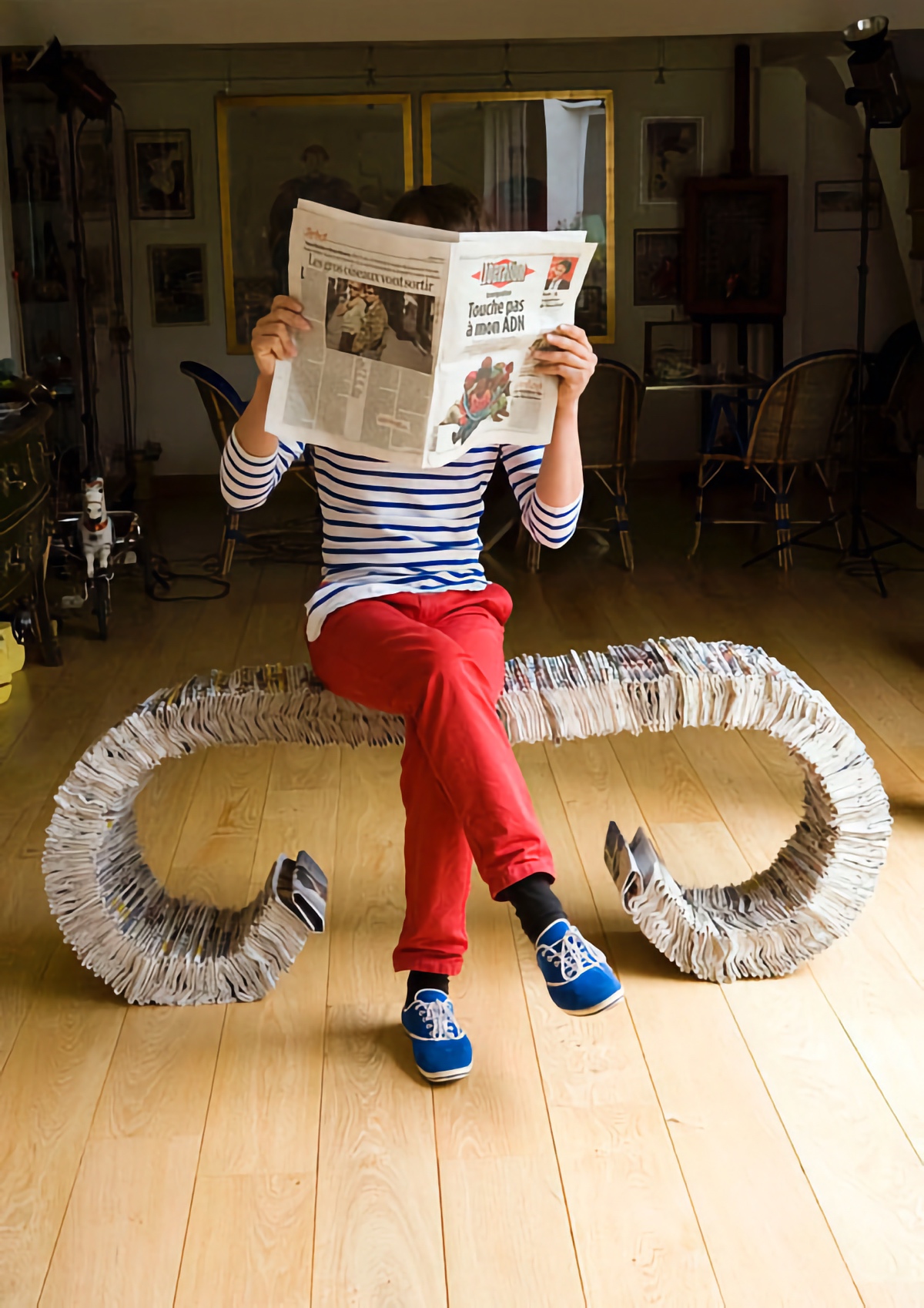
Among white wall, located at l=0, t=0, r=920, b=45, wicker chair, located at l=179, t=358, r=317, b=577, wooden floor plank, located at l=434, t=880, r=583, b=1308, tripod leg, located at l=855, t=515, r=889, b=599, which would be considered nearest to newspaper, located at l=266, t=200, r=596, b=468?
wooden floor plank, located at l=434, t=880, r=583, b=1308

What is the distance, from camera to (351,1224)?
143cm

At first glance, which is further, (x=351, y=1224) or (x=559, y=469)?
(x=559, y=469)

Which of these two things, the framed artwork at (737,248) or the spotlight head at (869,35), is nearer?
the spotlight head at (869,35)

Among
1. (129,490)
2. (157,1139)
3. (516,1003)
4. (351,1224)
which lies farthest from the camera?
(129,490)

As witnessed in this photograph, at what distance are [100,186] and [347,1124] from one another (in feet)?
20.3

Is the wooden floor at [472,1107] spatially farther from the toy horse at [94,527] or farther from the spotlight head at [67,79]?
the spotlight head at [67,79]

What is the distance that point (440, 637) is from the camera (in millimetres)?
1727

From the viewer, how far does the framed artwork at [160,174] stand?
6859mm

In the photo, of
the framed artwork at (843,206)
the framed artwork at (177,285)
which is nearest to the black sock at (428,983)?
the framed artwork at (177,285)

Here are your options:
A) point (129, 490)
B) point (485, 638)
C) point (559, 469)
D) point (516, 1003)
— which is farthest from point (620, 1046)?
point (129, 490)

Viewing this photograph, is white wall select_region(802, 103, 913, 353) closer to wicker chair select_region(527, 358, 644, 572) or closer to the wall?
the wall

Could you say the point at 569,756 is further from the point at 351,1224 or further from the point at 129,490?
the point at 129,490

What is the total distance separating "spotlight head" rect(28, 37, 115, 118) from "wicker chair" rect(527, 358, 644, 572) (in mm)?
2196

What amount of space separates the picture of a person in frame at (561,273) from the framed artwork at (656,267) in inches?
227
